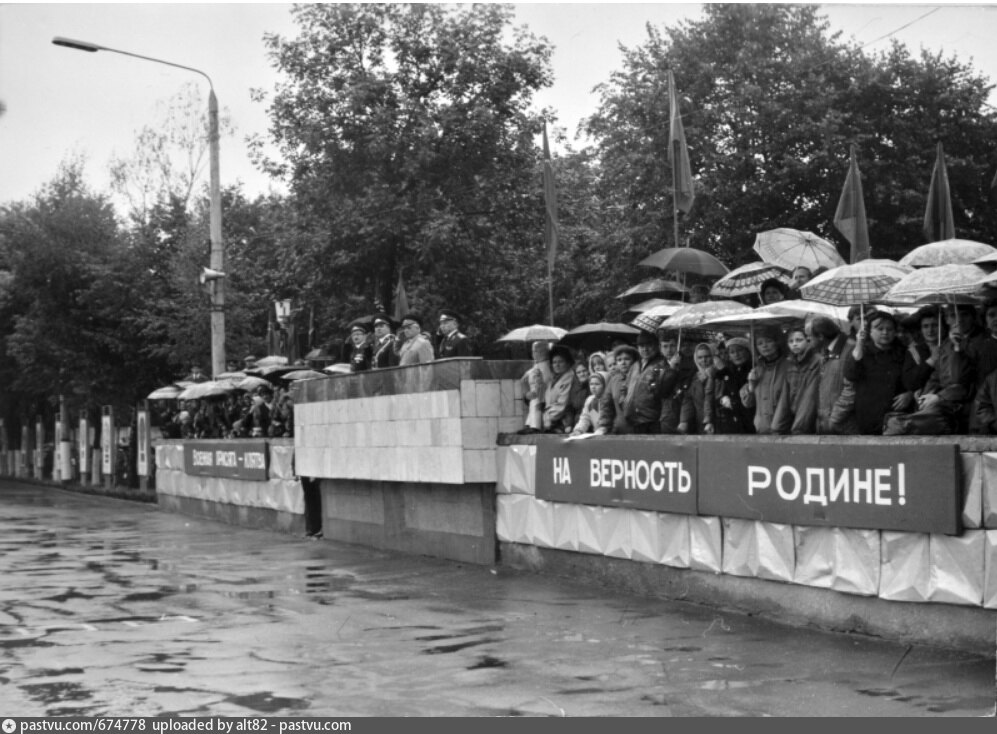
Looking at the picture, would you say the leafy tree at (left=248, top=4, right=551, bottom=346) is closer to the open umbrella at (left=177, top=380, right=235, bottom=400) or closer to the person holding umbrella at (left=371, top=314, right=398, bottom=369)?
the open umbrella at (left=177, top=380, right=235, bottom=400)

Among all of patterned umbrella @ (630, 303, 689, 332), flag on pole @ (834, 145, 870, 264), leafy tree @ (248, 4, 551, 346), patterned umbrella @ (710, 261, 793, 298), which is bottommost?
patterned umbrella @ (630, 303, 689, 332)

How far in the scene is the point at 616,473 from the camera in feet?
45.1

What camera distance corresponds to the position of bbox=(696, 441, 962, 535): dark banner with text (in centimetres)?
973

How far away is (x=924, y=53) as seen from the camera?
3728 cm

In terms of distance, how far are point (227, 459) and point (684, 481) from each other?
15.9 metres

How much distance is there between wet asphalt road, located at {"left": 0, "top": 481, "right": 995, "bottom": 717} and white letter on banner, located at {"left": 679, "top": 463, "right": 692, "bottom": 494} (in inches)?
40.3

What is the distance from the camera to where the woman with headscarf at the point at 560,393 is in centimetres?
1540

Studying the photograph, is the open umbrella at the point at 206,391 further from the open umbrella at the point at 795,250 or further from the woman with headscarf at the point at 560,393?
the open umbrella at the point at 795,250

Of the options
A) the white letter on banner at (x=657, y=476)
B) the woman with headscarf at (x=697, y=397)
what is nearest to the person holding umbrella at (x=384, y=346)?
the woman with headscarf at (x=697, y=397)

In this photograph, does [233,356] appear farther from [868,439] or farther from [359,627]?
[868,439]

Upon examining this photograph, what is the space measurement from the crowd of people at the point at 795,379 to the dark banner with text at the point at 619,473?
0.33 meters

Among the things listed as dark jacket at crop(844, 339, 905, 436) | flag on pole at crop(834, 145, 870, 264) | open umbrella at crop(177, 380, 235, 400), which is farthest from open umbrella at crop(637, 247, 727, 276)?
open umbrella at crop(177, 380, 235, 400)

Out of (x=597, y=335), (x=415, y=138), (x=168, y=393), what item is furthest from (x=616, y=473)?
(x=168, y=393)

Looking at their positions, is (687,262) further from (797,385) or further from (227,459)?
(227,459)
